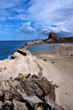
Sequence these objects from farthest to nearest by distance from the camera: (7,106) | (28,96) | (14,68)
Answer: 1. (14,68)
2. (28,96)
3. (7,106)

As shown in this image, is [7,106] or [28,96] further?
[28,96]

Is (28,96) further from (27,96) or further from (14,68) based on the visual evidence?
(14,68)

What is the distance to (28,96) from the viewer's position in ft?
15.9

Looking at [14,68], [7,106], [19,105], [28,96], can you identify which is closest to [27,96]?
[28,96]

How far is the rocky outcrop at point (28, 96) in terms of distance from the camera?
417cm

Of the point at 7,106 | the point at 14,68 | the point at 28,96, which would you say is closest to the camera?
the point at 7,106

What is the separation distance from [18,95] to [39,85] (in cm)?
133

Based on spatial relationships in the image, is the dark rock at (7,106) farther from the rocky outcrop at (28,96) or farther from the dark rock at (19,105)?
the dark rock at (19,105)

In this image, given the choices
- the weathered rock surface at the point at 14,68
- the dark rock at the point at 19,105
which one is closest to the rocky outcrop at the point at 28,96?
the dark rock at the point at 19,105

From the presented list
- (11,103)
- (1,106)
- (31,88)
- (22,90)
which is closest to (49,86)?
(31,88)

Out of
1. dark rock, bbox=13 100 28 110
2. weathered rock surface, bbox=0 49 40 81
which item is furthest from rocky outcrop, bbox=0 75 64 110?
weathered rock surface, bbox=0 49 40 81

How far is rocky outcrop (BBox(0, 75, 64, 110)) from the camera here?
→ 417cm

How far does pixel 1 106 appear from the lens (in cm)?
419

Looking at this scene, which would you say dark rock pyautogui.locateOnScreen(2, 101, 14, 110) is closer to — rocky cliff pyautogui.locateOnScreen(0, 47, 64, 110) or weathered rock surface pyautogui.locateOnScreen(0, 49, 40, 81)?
rocky cliff pyautogui.locateOnScreen(0, 47, 64, 110)
